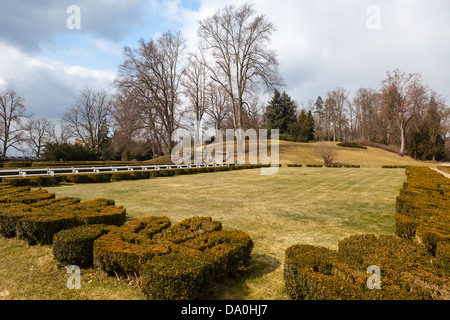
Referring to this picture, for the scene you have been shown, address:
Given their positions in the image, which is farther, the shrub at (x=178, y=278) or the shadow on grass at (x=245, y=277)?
the shadow on grass at (x=245, y=277)

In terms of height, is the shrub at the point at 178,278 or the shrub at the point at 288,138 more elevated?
the shrub at the point at 288,138

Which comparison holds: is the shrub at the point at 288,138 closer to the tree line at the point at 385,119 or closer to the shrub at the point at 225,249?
the tree line at the point at 385,119

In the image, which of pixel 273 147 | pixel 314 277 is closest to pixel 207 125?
pixel 273 147

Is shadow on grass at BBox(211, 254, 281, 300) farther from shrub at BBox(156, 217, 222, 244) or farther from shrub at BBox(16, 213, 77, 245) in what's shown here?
shrub at BBox(16, 213, 77, 245)

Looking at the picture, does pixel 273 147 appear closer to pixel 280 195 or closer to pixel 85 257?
pixel 280 195

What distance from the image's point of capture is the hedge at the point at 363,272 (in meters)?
2.20

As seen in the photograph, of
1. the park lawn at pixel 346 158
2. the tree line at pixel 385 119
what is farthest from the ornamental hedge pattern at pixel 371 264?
the tree line at pixel 385 119

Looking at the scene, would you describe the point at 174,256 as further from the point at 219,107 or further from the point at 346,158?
the point at 219,107

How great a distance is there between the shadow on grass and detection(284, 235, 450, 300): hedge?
63 cm

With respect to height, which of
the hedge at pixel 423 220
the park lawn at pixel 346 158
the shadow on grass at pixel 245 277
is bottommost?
the shadow on grass at pixel 245 277

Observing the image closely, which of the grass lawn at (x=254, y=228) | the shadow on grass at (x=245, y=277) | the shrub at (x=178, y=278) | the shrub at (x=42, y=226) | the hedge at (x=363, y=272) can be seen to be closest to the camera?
the hedge at (x=363, y=272)

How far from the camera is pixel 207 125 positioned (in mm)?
53094

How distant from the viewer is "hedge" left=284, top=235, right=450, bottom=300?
2.20 metres

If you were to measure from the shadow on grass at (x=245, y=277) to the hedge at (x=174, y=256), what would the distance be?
0.38 ft
